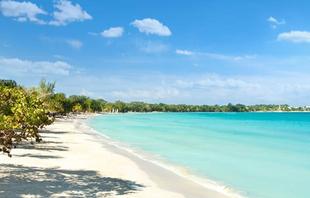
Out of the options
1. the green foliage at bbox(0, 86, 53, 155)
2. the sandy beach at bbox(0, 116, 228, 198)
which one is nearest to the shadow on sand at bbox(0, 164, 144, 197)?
the sandy beach at bbox(0, 116, 228, 198)

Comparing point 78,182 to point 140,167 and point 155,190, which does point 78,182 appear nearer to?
point 155,190

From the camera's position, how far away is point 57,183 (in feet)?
53.2

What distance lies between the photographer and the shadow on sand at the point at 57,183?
1449 centimetres

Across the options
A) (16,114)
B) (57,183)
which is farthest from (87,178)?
(16,114)

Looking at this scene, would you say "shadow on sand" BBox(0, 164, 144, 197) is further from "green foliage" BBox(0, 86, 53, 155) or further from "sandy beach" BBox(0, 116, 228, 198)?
"green foliage" BBox(0, 86, 53, 155)

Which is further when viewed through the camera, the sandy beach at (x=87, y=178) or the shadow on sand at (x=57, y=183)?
the sandy beach at (x=87, y=178)

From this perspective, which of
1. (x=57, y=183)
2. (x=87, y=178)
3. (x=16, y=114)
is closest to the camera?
(x=16, y=114)

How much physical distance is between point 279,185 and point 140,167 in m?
6.64

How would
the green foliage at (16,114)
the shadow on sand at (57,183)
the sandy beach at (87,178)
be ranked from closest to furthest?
the green foliage at (16,114) → the shadow on sand at (57,183) → the sandy beach at (87,178)

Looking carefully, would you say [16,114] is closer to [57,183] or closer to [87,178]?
[57,183]

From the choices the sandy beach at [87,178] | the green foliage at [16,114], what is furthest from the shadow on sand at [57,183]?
the green foliage at [16,114]

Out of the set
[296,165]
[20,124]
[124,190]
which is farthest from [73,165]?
[296,165]

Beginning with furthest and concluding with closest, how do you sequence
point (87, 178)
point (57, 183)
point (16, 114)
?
1. point (87, 178)
2. point (57, 183)
3. point (16, 114)

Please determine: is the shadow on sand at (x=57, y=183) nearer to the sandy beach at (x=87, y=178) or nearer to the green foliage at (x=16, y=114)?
the sandy beach at (x=87, y=178)
